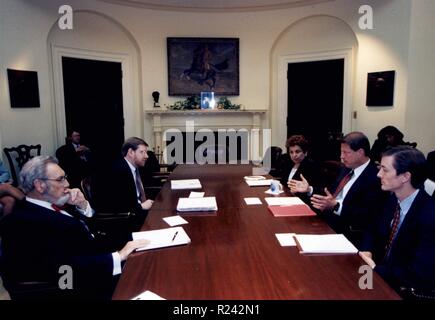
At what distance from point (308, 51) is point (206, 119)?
257 centimetres

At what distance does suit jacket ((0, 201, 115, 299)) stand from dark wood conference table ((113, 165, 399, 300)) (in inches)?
11.0

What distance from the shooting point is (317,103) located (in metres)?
7.48

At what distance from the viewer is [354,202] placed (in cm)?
285

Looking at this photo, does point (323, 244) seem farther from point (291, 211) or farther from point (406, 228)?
point (291, 211)

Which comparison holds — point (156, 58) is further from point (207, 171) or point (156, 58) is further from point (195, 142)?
point (207, 171)

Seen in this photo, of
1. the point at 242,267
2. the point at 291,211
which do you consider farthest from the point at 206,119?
the point at 242,267

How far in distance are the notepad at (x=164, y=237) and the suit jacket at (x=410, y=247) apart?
1.02 m

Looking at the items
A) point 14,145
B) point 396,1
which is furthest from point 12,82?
point 396,1

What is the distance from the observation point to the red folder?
243 centimetres

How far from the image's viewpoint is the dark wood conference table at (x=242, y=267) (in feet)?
4.61

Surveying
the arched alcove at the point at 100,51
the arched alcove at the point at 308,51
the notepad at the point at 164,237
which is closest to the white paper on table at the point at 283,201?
Answer: the notepad at the point at 164,237

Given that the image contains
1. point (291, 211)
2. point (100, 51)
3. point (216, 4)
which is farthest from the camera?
point (216, 4)

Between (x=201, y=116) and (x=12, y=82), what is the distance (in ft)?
11.9
